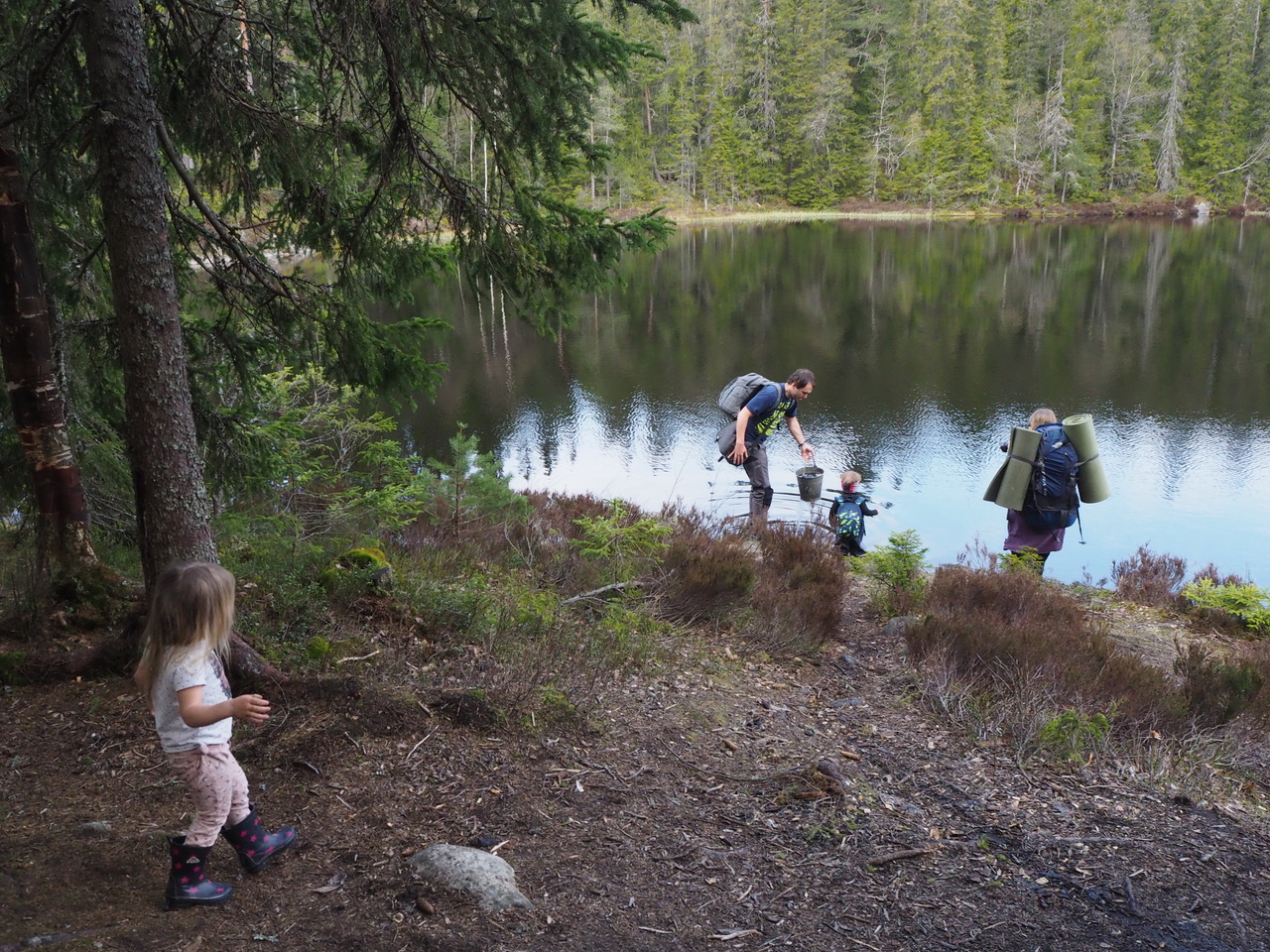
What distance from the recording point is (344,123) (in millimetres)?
4383

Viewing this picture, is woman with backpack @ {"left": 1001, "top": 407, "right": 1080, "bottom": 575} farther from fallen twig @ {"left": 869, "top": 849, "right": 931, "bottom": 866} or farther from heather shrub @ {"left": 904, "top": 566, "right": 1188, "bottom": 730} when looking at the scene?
fallen twig @ {"left": 869, "top": 849, "right": 931, "bottom": 866}

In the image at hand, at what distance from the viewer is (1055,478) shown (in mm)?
8023

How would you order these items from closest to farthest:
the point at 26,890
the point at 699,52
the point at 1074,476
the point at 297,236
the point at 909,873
Result: the point at 26,890, the point at 909,873, the point at 297,236, the point at 1074,476, the point at 699,52

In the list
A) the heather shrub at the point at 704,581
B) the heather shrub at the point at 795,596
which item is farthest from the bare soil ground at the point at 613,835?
the heather shrub at the point at 704,581

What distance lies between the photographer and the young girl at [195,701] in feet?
8.29

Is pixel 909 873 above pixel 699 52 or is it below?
below

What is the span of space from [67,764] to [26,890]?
973mm

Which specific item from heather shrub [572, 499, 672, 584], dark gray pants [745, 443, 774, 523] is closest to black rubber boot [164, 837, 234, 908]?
heather shrub [572, 499, 672, 584]

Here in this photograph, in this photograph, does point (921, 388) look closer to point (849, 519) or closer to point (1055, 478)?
point (849, 519)

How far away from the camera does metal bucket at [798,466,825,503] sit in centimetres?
938

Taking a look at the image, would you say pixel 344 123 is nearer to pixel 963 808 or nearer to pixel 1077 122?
pixel 963 808

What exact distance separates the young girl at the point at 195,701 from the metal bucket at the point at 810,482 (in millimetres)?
7332

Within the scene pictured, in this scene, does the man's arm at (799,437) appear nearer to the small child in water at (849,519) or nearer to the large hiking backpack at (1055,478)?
the small child in water at (849,519)

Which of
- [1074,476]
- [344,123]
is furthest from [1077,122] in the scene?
[344,123]
